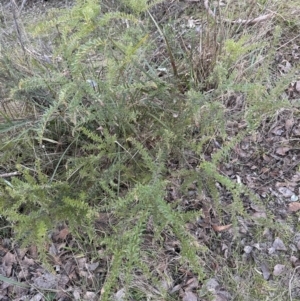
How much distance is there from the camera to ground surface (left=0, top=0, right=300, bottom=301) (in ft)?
6.91

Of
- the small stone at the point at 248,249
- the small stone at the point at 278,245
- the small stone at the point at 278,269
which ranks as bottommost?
the small stone at the point at 278,269

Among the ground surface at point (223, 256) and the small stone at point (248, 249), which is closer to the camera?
the ground surface at point (223, 256)

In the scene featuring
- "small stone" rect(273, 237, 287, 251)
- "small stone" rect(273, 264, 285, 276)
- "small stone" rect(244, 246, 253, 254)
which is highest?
"small stone" rect(244, 246, 253, 254)

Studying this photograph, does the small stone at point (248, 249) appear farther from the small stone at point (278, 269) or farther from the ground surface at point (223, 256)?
the small stone at point (278, 269)

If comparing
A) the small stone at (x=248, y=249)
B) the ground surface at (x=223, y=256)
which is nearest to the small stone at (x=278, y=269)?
the ground surface at (x=223, y=256)

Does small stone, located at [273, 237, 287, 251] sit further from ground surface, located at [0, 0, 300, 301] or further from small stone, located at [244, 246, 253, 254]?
small stone, located at [244, 246, 253, 254]

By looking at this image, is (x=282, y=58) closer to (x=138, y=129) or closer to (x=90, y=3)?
(x=138, y=129)

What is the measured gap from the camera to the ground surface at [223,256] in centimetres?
211

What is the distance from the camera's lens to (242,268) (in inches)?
84.9

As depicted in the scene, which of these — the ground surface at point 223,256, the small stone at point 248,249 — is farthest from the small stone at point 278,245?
the small stone at point 248,249

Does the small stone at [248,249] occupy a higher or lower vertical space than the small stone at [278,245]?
higher

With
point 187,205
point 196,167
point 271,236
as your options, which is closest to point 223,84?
point 196,167

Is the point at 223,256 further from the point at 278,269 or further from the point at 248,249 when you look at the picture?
the point at 278,269

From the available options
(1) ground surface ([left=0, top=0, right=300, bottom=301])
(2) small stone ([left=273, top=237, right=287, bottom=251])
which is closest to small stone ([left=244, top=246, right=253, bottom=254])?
(1) ground surface ([left=0, top=0, right=300, bottom=301])
